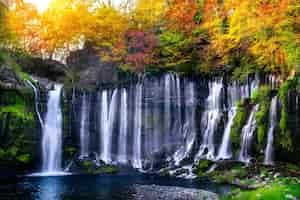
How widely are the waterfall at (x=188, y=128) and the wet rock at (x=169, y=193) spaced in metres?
7.37

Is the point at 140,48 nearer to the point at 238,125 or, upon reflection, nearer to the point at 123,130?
the point at 123,130

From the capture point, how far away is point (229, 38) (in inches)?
953

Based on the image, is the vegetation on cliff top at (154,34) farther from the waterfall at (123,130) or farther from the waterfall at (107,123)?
the waterfall at (107,123)

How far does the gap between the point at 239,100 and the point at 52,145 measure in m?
11.7

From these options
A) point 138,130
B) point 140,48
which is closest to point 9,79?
point 138,130

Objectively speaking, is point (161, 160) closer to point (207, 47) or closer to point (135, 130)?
point (135, 130)

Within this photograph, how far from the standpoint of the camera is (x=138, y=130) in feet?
85.8

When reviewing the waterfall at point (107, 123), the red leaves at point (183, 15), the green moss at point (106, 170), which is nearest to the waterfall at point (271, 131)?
the green moss at point (106, 170)

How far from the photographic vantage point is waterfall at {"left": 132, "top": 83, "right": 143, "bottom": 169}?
25.5m

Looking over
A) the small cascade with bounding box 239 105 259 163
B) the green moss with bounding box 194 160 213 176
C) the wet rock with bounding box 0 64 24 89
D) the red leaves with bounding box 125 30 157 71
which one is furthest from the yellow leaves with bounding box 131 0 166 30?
the green moss with bounding box 194 160 213 176

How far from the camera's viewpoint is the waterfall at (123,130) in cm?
2570

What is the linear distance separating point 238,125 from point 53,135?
37.3 feet

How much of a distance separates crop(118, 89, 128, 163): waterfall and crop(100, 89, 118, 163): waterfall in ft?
1.72

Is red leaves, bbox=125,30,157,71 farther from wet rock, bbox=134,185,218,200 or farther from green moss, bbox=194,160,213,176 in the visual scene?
wet rock, bbox=134,185,218,200
